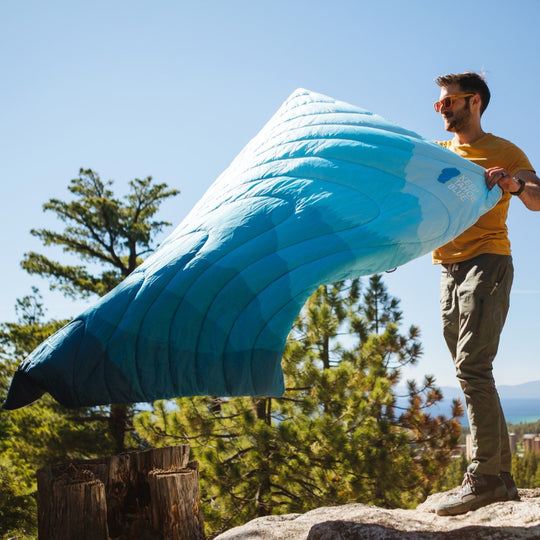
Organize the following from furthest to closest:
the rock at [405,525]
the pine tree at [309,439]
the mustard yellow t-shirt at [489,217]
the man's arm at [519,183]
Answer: the pine tree at [309,439], the mustard yellow t-shirt at [489,217], the man's arm at [519,183], the rock at [405,525]

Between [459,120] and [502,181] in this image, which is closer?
[502,181]

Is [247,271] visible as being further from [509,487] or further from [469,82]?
[509,487]

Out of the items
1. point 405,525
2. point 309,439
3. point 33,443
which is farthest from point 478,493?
point 33,443

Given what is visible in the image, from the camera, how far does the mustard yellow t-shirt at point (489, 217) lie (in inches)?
78.7

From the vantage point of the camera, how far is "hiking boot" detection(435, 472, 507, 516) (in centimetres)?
195

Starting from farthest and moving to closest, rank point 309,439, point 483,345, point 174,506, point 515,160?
point 309,439 < point 515,160 < point 483,345 < point 174,506

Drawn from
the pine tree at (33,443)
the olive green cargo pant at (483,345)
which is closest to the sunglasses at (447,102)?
the olive green cargo pant at (483,345)

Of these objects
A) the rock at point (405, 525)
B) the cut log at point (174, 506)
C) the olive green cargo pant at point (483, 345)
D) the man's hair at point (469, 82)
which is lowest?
the rock at point (405, 525)

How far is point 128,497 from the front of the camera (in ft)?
6.43

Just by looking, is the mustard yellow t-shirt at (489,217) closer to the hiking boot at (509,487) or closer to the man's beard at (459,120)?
the man's beard at (459,120)

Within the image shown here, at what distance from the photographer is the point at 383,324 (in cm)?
804

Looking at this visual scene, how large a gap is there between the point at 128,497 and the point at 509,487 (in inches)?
55.0

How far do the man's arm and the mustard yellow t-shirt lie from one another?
0.23ft

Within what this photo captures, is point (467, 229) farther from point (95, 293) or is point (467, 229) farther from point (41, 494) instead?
point (95, 293)
